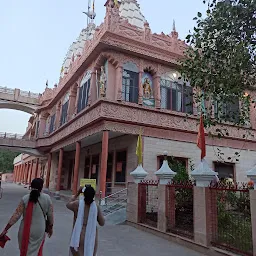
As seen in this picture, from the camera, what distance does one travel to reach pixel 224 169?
50.5 feet

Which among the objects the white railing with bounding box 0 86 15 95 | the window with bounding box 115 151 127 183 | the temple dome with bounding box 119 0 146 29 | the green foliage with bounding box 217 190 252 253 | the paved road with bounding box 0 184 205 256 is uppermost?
the temple dome with bounding box 119 0 146 29

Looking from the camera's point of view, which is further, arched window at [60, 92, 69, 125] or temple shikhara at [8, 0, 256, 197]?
arched window at [60, 92, 69, 125]

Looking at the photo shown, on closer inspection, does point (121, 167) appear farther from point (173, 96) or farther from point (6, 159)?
point (6, 159)

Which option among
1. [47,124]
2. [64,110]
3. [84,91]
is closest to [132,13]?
[84,91]

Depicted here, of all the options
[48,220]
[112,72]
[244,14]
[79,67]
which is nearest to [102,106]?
[112,72]

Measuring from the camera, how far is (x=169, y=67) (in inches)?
586

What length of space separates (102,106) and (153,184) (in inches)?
212

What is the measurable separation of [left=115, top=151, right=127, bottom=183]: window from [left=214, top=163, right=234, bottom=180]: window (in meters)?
5.52

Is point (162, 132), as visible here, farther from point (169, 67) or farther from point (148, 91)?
point (169, 67)

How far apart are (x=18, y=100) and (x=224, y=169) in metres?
22.0

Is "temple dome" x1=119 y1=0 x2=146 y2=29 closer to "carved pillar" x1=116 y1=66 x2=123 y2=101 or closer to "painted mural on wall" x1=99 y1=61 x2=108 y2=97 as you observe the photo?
"painted mural on wall" x1=99 y1=61 x2=108 y2=97

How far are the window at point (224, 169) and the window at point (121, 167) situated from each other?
552 centimetres

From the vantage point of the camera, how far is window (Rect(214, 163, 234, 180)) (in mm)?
15172

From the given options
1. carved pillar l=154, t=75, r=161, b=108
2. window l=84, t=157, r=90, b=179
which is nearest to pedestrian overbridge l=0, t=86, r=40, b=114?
window l=84, t=157, r=90, b=179
